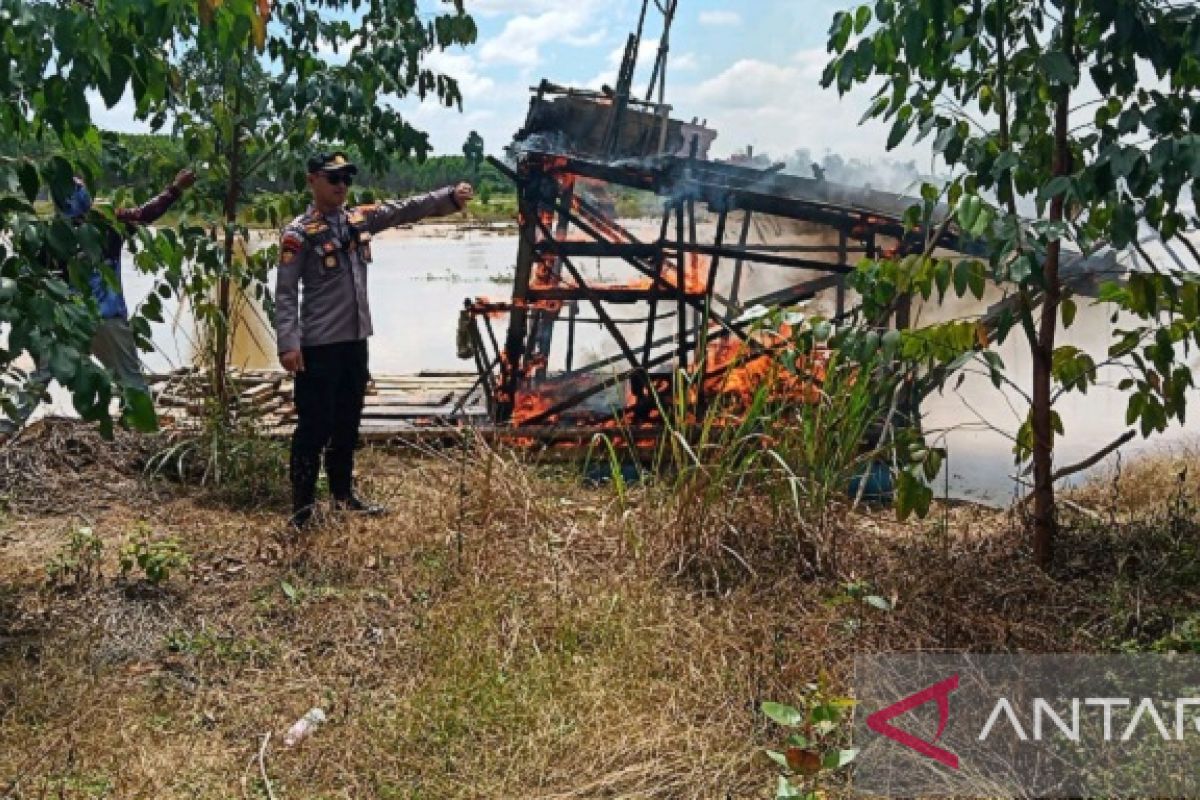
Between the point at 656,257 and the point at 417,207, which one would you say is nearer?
the point at 417,207

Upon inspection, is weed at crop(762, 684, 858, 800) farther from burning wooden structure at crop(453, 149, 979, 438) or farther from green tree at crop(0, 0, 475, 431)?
burning wooden structure at crop(453, 149, 979, 438)

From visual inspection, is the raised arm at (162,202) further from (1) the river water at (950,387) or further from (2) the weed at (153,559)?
(2) the weed at (153,559)

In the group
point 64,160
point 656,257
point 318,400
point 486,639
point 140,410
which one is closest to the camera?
point 140,410

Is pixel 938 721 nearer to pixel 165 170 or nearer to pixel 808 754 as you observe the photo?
pixel 808 754

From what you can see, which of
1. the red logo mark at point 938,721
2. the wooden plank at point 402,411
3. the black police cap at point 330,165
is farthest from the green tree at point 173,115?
the red logo mark at point 938,721

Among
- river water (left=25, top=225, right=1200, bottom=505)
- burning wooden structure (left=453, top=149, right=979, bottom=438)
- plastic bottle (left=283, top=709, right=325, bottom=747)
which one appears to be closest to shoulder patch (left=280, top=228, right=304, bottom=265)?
river water (left=25, top=225, right=1200, bottom=505)

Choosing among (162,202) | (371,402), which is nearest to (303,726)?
(162,202)

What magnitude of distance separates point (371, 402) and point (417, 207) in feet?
9.52

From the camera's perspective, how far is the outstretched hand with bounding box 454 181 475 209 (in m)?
5.19

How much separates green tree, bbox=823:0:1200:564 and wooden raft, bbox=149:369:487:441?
2.75 meters

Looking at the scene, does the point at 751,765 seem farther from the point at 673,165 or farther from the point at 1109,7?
the point at 673,165

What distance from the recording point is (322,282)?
16.1 feet

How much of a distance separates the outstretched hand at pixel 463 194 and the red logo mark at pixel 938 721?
3.04m

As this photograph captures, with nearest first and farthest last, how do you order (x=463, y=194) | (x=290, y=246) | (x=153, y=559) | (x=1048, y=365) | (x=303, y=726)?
1. (x=303, y=726)
2. (x=1048, y=365)
3. (x=153, y=559)
4. (x=290, y=246)
5. (x=463, y=194)
